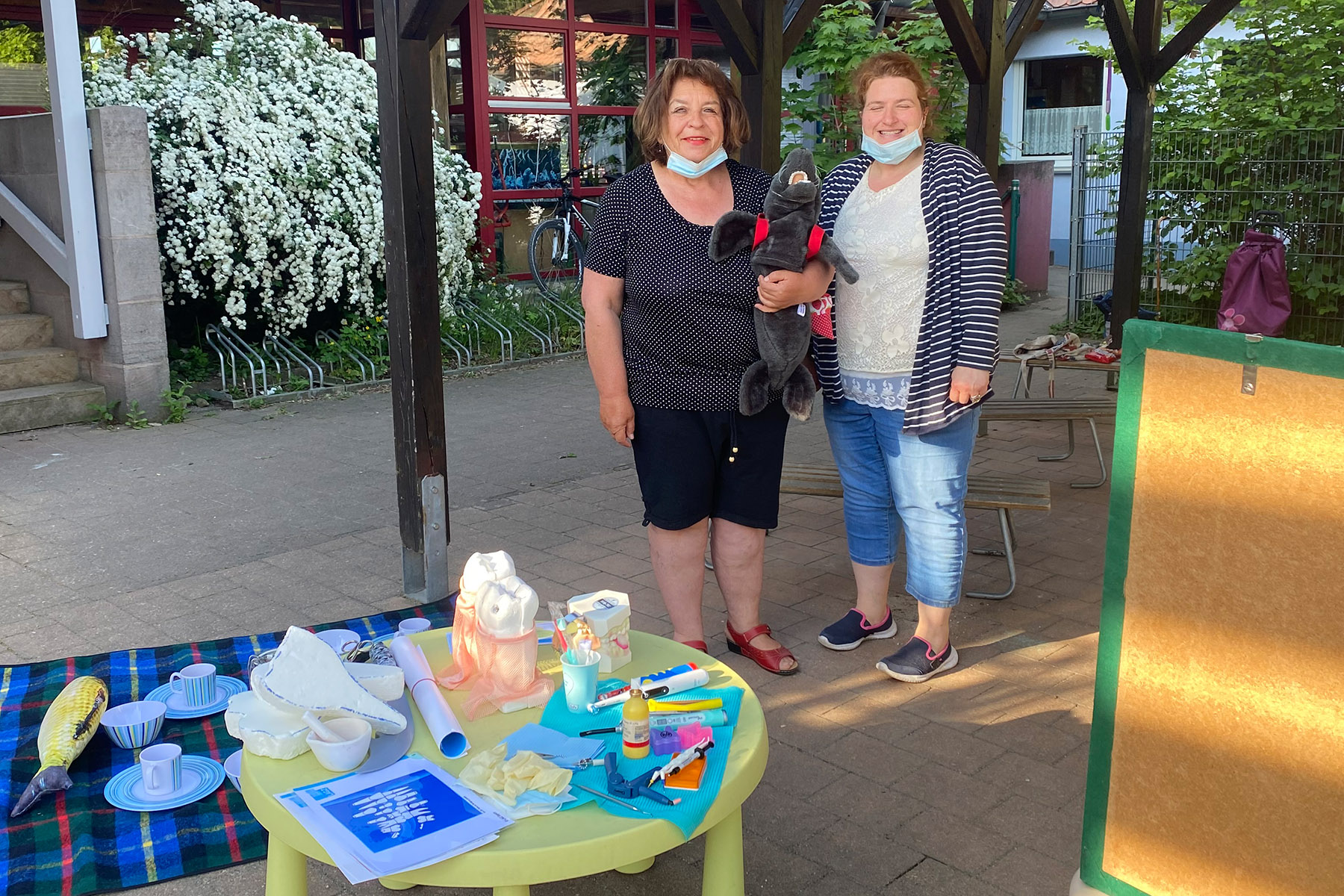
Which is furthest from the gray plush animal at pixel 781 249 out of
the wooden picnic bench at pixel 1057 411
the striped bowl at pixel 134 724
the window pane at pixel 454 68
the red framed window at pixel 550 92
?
the window pane at pixel 454 68

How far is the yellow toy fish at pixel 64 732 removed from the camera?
2.88 metres

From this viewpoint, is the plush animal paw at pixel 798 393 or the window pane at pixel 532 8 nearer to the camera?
the plush animal paw at pixel 798 393

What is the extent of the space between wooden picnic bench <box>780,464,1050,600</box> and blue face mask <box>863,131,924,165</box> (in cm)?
124

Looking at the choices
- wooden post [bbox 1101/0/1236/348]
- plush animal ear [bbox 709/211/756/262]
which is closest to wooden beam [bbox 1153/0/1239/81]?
wooden post [bbox 1101/0/1236/348]

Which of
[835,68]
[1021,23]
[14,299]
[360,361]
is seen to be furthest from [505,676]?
[835,68]

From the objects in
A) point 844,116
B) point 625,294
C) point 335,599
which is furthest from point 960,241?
point 844,116

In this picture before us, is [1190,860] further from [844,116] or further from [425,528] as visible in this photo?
[844,116]

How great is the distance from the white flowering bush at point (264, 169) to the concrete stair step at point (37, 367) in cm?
83

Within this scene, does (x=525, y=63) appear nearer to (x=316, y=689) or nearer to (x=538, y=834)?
(x=316, y=689)

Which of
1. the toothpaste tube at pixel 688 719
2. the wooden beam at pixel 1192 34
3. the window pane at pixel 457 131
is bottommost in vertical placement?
the toothpaste tube at pixel 688 719

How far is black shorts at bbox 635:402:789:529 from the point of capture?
349 centimetres

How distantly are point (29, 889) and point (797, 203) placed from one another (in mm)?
2520

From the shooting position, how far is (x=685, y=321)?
11.2 feet

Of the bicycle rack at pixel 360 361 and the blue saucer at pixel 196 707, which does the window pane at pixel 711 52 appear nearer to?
the bicycle rack at pixel 360 361
